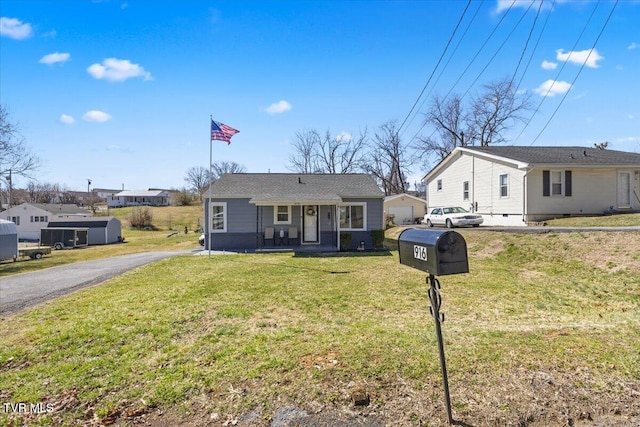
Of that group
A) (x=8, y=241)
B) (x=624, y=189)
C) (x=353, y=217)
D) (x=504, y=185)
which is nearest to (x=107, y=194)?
(x=8, y=241)

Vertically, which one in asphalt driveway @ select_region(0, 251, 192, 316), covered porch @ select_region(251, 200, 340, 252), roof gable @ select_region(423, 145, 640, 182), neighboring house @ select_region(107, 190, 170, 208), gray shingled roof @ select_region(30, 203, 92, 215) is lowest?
asphalt driveway @ select_region(0, 251, 192, 316)

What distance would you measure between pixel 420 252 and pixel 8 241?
2697cm

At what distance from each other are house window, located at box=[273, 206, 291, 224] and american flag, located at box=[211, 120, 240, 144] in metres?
4.37

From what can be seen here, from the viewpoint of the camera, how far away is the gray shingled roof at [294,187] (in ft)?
50.6

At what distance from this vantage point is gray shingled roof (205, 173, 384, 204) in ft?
50.6

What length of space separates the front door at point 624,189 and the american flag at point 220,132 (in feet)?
64.2

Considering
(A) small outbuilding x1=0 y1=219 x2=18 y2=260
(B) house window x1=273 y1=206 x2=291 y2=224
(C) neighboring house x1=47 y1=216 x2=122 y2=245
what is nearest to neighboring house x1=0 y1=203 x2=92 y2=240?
(C) neighboring house x1=47 y1=216 x2=122 y2=245

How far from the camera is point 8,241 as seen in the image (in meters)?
20.3

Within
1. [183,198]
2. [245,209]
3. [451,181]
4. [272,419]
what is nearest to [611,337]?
[272,419]

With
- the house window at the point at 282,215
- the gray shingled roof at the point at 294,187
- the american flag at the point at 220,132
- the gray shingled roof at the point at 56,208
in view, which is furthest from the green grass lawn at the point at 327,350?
the gray shingled roof at the point at 56,208

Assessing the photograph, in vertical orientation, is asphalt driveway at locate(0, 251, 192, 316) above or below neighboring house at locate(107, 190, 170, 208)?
below

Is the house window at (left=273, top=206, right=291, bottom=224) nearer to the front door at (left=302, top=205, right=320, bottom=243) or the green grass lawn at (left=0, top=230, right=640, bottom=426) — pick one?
the front door at (left=302, top=205, right=320, bottom=243)

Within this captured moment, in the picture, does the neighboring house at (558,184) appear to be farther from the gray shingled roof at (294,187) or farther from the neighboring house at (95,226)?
the neighboring house at (95,226)

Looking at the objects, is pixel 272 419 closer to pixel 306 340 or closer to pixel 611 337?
pixel 306 340
